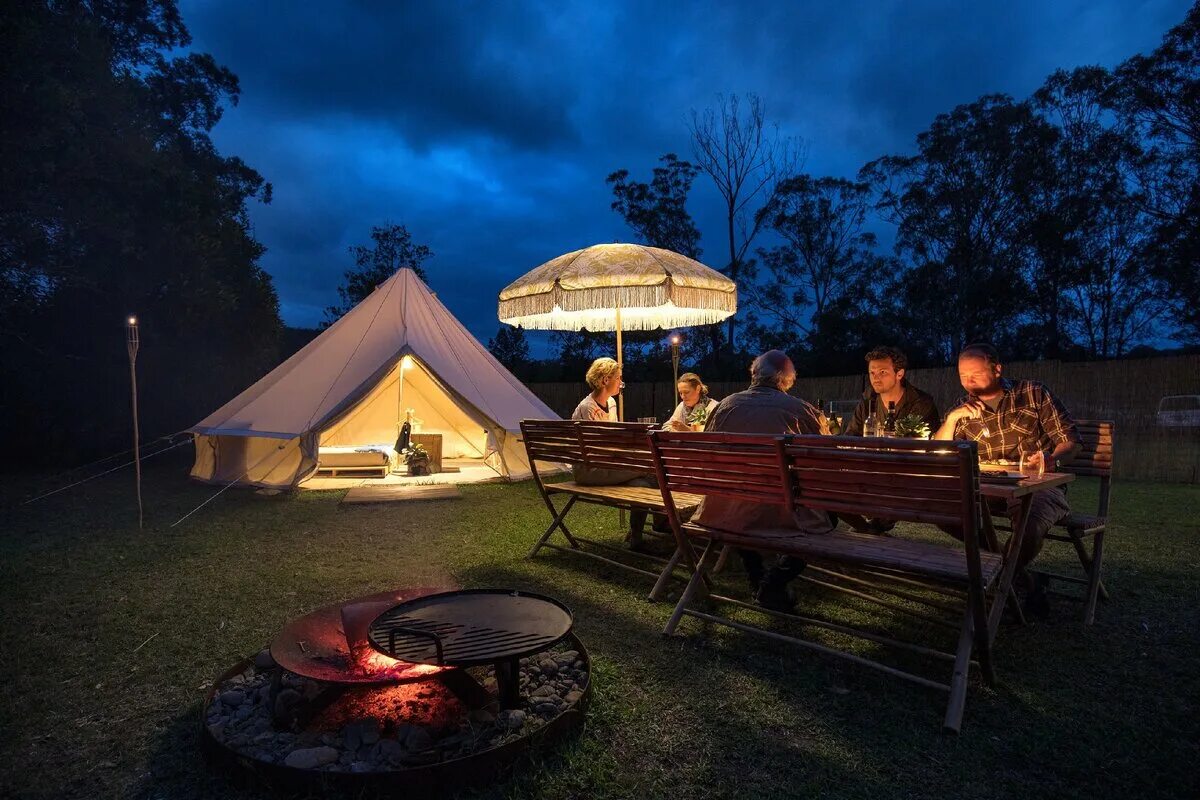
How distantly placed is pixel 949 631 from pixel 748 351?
20.2 m

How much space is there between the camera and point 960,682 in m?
2.31

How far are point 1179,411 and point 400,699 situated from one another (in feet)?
35.0

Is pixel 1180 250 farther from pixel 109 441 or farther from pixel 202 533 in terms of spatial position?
pixel 109 441

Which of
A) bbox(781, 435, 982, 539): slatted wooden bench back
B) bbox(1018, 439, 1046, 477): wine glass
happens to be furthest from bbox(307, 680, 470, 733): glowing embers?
bbox(1018, 439, 1046, 477): wine glass

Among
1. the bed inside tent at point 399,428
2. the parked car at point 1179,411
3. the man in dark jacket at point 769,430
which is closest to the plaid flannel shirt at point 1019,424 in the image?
the man in dark jacket at point 769,430

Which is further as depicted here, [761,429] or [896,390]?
[896,390]

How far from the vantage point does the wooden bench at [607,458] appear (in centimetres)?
394

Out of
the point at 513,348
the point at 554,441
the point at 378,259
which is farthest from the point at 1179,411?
the point at 378,259

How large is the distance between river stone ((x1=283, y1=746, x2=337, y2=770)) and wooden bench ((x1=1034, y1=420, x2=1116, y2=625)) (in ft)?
10.8

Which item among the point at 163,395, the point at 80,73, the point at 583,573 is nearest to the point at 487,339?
the point at 163,395

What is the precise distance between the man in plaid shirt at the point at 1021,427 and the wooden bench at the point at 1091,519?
103 mm

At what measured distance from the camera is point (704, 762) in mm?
2086

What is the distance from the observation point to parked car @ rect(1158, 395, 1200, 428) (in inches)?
340

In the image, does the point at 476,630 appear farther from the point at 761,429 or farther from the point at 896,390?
the point at 896,390
